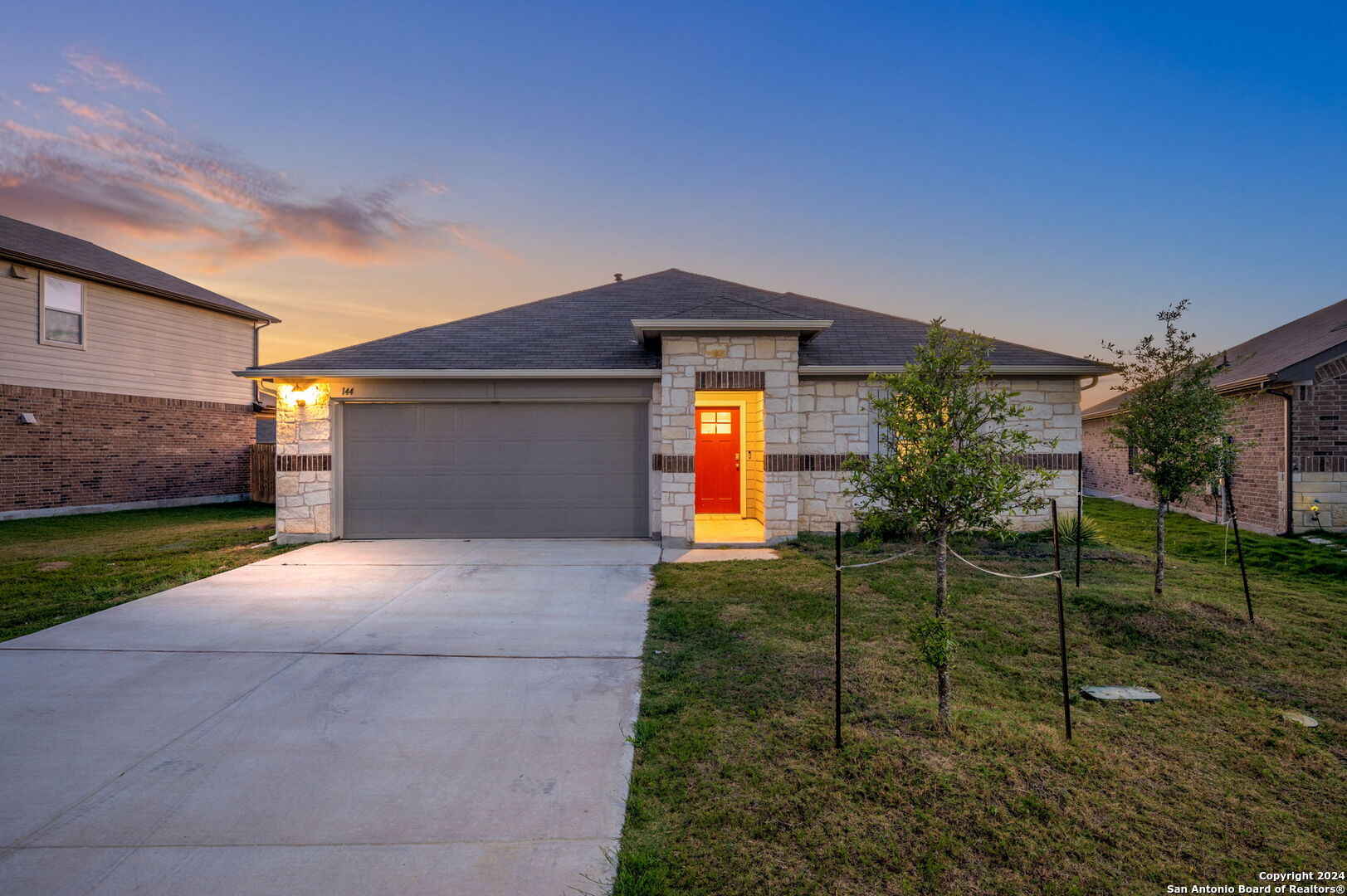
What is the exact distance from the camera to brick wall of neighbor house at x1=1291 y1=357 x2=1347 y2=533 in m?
10.4

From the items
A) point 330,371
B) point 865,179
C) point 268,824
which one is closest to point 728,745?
point 268,824

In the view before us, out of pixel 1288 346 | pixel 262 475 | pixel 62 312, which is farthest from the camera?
pixel 262 475

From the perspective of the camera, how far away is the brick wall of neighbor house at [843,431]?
9742 mm

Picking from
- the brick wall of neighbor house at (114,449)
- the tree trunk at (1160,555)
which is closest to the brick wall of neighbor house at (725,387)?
the tree trunk at (1160,555)

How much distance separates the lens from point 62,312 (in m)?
13.2

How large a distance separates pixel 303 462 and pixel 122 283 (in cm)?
936

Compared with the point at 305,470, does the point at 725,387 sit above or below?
above

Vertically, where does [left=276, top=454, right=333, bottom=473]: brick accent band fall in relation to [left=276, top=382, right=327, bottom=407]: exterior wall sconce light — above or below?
below

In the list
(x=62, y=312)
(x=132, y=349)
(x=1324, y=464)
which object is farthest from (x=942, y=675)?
(x=132, y=349)

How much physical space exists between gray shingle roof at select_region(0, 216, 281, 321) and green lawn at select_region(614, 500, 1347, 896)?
16.4 m

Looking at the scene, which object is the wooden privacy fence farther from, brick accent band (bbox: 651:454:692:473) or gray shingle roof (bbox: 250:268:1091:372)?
brick accent band (bbox: 651:454:692:473)

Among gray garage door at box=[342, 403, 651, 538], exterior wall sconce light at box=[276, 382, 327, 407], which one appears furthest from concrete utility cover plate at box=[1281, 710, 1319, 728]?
exterior wall sconce light at box=[276, 382, 327, 407]

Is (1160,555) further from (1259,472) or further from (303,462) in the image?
(303,462)

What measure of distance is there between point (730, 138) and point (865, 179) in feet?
10.6
